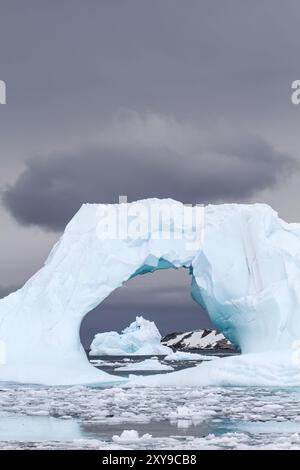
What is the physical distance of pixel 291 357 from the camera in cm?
1903

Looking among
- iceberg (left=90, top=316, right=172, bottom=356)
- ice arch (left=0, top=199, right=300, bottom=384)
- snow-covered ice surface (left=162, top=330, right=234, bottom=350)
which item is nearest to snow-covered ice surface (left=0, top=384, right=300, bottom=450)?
ice arch (left=0, top=199, right=300, bottom=384)

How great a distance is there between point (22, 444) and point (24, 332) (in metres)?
12.7

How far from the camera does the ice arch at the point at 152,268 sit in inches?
845

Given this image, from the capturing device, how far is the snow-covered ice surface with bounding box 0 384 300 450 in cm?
949

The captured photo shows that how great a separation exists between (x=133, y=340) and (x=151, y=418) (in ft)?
164

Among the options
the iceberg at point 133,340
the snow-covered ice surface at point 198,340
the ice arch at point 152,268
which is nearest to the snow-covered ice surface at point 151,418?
the ice arch at point 152,268

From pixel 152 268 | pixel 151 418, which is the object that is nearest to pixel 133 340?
pixel 152 268

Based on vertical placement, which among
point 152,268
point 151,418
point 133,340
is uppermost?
point 152,268

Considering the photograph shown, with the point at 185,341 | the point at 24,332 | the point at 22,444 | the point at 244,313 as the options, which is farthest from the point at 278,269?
the point at 185,341

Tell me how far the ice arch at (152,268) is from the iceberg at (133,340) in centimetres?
3827

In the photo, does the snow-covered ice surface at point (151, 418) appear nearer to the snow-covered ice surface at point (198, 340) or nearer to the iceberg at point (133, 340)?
the iceberg at point (133, 340)

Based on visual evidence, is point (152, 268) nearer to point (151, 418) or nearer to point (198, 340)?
point (151, 418)

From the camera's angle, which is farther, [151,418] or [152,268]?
[152,268]

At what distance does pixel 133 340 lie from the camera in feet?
203
